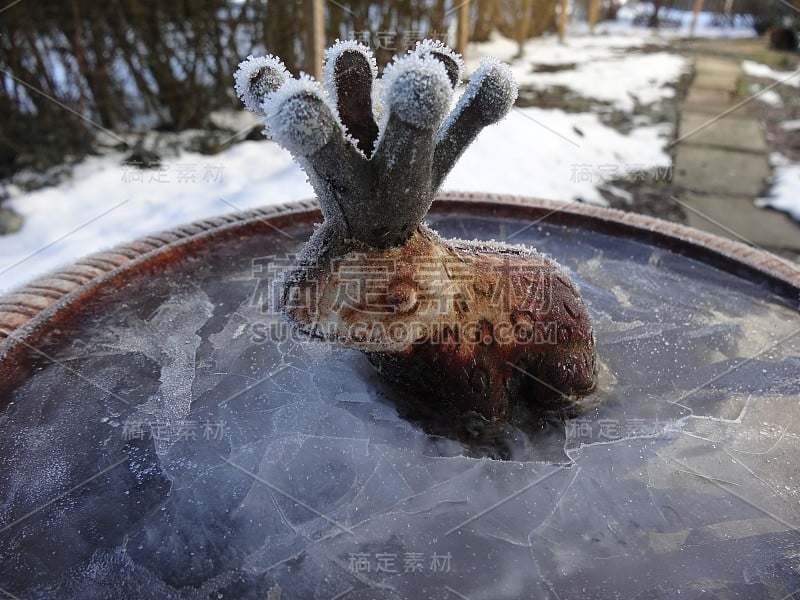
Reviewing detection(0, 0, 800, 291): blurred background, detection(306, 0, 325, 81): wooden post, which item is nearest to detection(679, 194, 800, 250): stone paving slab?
detection(0, 0, 800, 291): blurred background

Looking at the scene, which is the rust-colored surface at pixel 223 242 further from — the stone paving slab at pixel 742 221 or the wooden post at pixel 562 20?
the wooden post at pixel 562 20

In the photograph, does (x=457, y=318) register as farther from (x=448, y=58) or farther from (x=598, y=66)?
(x=598, y=66)

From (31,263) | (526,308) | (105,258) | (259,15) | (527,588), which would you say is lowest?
(31,263)

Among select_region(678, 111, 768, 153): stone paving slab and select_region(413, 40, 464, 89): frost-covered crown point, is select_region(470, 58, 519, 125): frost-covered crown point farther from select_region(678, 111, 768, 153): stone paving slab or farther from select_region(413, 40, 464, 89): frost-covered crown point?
select_region(678, 111, 768, 153): stone paving slab

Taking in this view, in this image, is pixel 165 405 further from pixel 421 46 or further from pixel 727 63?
pixel 727 63

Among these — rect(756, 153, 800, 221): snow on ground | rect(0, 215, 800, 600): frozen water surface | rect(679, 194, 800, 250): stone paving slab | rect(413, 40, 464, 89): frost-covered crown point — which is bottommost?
rect(679, 194, 800, 250): stone paving slab

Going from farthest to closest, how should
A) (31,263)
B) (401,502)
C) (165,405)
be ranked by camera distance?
1. (31,263)
2. (165,405)
3. (401,502)

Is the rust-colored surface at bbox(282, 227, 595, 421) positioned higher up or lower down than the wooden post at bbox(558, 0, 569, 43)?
lower down

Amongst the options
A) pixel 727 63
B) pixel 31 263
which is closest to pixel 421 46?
pixel 31 263
